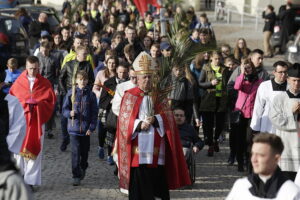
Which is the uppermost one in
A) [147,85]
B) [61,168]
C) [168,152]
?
[147,85]

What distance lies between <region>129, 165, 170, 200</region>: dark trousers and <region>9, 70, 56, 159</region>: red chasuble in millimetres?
1628

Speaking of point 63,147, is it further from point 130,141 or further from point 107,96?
point 130,141

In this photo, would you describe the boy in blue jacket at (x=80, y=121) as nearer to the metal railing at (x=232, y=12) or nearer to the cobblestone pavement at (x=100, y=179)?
the cobblestone pavement at (x=100, y=179)

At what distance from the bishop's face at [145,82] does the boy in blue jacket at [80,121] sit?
2.03 m

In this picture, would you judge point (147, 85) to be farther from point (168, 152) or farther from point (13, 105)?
point (13, 105)

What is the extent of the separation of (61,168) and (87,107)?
1.31m

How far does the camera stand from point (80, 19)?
88.6 ft

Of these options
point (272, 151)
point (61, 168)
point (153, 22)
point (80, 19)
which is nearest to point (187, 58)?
point (61, 168)

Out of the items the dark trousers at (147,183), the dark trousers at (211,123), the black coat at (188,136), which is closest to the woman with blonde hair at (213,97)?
the dark trousers at (211,123)

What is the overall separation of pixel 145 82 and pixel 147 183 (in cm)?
110

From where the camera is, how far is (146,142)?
9914 millimetres

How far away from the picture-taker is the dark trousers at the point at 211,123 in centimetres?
1398

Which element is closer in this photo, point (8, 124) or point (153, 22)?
point (8, 124)

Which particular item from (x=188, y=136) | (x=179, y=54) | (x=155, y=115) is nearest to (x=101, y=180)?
(x=188, y=136)
